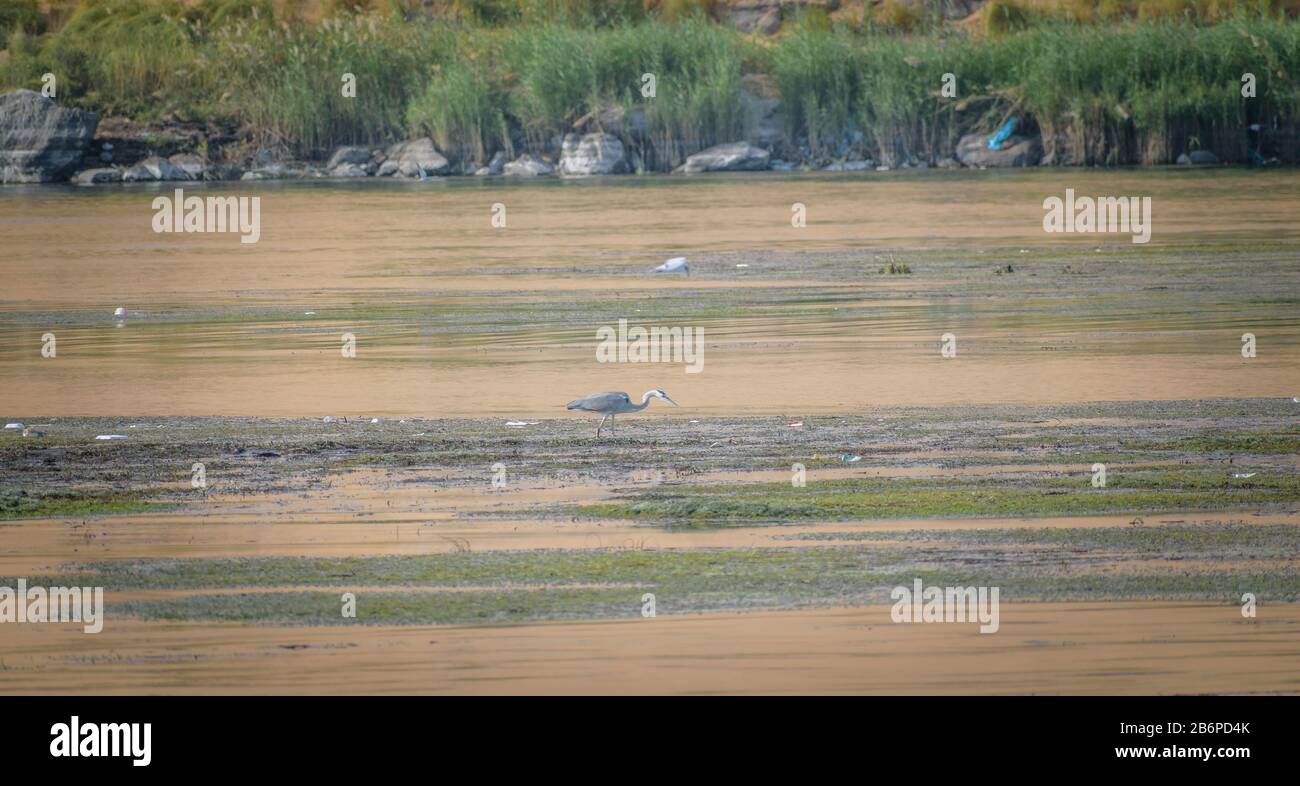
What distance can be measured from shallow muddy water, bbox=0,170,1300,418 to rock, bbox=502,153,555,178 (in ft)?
31.9

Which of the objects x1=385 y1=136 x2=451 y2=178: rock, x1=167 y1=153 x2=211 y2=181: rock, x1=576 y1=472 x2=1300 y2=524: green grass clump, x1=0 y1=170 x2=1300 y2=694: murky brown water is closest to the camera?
x1=0 y1=170 x2=1300 y2=694: murky brown water

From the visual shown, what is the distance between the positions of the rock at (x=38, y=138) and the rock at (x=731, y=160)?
1575cm

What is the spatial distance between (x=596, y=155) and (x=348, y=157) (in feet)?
21.6

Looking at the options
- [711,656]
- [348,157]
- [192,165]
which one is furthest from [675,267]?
[192,165]

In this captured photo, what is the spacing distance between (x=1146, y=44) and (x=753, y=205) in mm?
13550

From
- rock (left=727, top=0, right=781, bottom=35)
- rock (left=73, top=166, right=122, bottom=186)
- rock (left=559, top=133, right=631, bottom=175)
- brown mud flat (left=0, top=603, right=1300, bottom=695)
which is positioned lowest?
brown mud flat (left=0, top=603, right=1300, bottom=695)

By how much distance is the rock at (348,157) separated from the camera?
48.8 m

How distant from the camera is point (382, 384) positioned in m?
16.1

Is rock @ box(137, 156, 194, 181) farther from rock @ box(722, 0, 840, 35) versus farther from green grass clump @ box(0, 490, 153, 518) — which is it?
green grass clump @ box(0, 490, 153, 518)

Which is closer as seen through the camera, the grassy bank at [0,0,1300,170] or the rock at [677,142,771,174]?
the grassy bank at [0,0,1300,170]

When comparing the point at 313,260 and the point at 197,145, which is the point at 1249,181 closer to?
the point at 313,260

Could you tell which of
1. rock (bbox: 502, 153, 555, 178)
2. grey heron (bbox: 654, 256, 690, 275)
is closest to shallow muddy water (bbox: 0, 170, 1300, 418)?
grey heron (bbox: 654, 256, 690, 275)

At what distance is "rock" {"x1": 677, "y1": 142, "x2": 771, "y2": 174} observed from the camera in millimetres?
47344
